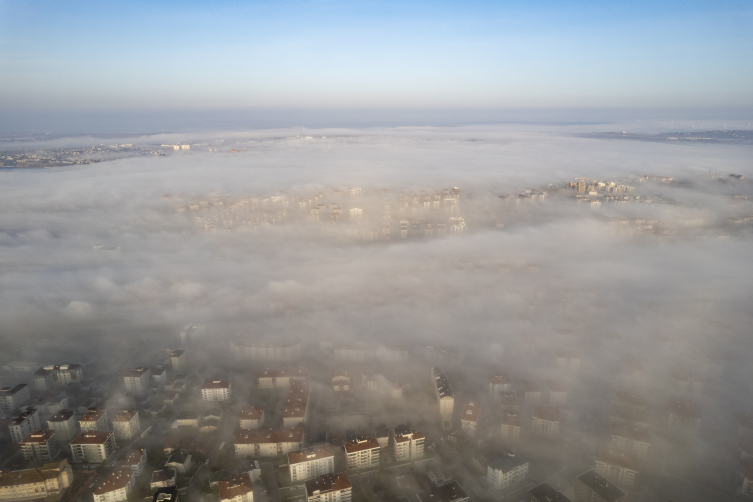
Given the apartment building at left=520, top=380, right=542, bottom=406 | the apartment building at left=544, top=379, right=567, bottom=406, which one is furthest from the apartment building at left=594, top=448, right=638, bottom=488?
the apartment building at left=520, top=380, right=542, bottom=406

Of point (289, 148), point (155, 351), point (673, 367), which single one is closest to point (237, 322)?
point (155, 351)

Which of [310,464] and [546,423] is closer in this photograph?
[310,464]

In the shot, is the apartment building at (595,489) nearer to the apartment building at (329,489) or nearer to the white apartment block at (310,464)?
the apartment building at (329,489)

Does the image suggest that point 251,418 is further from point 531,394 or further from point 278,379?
point 531,394

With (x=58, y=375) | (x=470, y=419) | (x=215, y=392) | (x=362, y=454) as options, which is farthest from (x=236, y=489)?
(x=58, y=375)

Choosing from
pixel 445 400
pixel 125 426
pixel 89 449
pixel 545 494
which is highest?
pixel 445 400

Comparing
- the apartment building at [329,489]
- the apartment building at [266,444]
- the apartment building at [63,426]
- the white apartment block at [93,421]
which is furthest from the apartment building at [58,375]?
the apartment building at [329,489]
